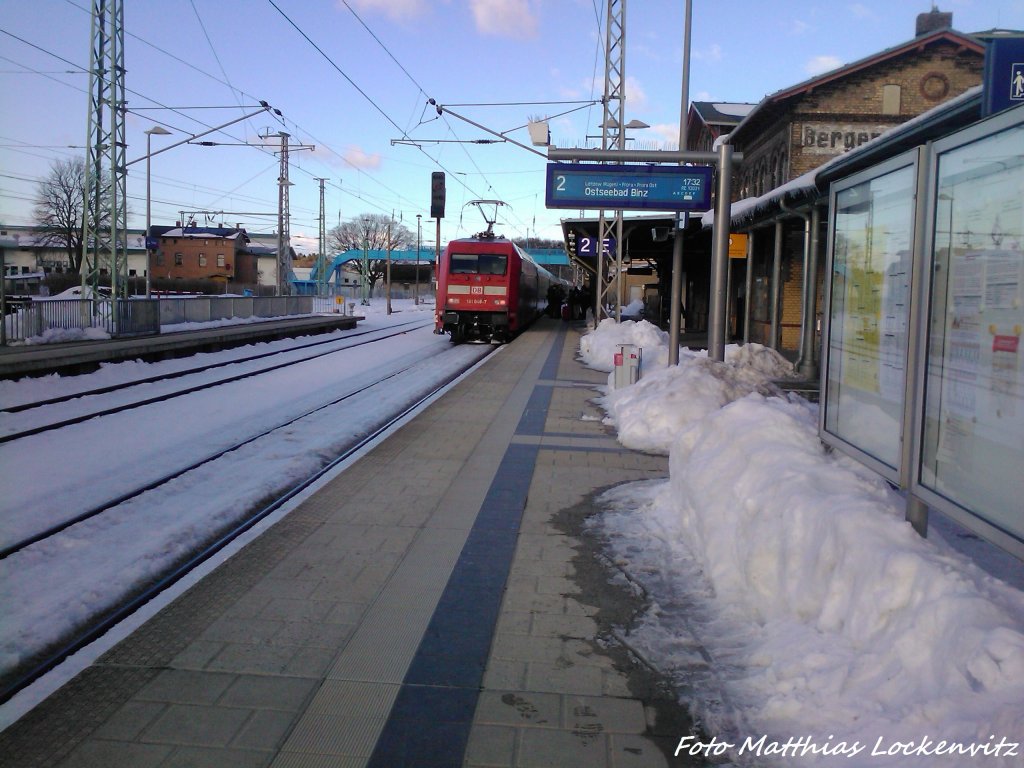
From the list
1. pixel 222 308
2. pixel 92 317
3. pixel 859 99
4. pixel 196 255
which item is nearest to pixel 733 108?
pixel 859 99

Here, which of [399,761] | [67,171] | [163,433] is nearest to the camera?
[399,761]

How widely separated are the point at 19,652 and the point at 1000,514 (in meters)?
4.66

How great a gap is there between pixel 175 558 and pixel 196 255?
8354 centimetres

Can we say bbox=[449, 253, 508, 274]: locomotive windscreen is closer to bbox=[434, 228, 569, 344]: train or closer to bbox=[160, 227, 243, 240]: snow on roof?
bbox=[434, 228, 569, 344]: train

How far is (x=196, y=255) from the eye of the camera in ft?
276

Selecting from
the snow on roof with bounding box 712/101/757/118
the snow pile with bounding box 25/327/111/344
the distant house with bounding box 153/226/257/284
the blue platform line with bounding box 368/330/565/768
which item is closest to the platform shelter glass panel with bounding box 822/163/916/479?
the blue platform line with bounding box 368/330/565/768

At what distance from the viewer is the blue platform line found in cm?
368

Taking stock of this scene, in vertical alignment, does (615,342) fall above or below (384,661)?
above

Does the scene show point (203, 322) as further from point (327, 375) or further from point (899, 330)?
point (899, 330)

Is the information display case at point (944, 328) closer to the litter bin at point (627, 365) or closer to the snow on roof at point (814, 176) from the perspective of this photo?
the snow on roof at point (814, 176)

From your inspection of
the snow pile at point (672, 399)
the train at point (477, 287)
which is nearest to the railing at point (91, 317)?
the train at point (477, 287)

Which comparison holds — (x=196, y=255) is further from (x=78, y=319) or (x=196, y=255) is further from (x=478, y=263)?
(x=78, y=319)

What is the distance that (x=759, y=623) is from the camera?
4.77 meters

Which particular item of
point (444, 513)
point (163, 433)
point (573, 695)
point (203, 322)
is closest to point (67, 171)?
point (203, 322)
